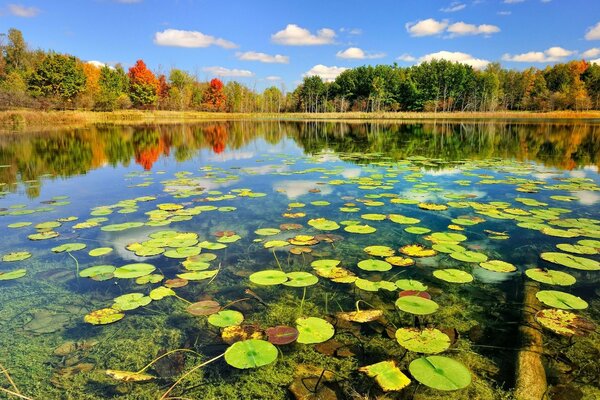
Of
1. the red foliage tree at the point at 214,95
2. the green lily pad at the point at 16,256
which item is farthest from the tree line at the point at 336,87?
the green lily pad at the point at 16,256

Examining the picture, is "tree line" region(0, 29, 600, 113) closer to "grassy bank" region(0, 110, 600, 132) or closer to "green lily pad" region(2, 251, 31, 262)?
"grassy bank" region(0, 110, 600, 132)

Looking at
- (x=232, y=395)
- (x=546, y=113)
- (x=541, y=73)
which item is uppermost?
(x=541, y=73)

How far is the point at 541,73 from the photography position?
6288cm

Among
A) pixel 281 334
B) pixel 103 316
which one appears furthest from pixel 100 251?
pixel 281 334

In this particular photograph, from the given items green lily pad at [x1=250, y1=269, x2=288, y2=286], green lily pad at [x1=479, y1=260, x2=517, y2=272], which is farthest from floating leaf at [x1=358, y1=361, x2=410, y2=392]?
green lily pad at [x1=479, y1=260, x2=517, y2=272]

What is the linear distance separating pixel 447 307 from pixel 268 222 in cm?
288

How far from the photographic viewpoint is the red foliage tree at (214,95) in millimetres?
70125

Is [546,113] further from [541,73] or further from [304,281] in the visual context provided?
[304,281]

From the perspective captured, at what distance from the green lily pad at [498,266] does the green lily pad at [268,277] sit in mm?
2062

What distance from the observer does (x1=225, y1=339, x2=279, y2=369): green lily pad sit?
2.09 meters

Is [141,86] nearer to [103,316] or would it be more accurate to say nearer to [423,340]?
[103,316]

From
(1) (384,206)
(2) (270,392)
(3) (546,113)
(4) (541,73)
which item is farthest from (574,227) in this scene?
(4) (541,73)

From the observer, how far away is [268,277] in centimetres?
324

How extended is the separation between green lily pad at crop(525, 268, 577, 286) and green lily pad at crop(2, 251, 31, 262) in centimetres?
535
